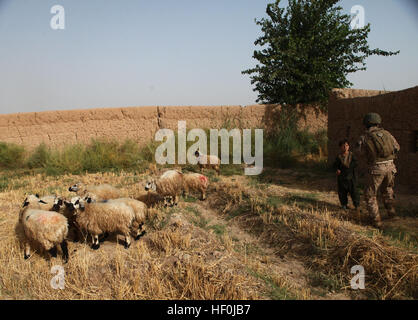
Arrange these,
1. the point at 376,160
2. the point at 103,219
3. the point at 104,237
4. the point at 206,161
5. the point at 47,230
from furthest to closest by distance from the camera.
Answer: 1. the point at 206,161
2. the point at 376,160
3. the point at 104,237
4. the point at 103,219
5. the point at 47,230

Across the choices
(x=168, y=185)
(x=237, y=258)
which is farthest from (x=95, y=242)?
(x=237, y=258)

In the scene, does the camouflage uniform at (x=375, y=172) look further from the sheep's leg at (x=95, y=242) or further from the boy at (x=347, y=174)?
the sheep's leg at (x=95, y=242)

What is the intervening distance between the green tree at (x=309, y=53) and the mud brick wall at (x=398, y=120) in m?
3.14

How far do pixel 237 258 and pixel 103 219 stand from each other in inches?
75.3

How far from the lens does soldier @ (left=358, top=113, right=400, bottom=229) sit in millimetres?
4465

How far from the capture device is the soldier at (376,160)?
4465 mm

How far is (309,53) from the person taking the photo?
1122 centimetres

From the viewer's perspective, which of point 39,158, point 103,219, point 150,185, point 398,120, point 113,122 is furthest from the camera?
point 113,122

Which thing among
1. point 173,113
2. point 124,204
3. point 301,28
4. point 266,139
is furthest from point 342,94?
point 124,204

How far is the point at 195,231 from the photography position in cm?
420

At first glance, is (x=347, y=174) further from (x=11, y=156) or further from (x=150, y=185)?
(x=11, y=156)

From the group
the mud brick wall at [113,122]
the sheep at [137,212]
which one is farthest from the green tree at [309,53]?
the sheep at [137,212]

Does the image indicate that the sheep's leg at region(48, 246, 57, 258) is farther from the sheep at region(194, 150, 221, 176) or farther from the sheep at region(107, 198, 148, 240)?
the sheep at region(194, 150, 221, 176)
